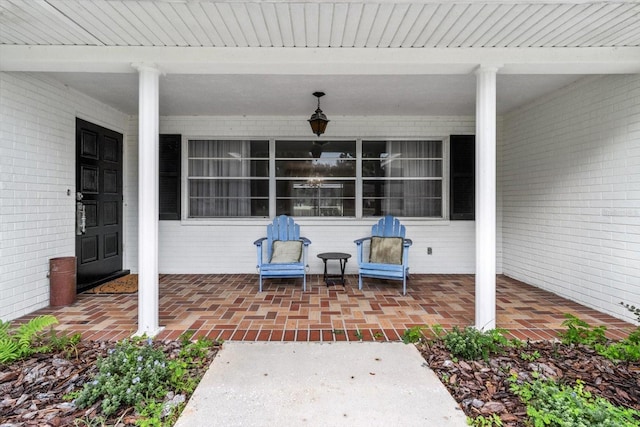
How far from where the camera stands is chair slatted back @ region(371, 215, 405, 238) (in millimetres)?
4656

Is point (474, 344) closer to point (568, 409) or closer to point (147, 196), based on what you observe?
point (568, 409)

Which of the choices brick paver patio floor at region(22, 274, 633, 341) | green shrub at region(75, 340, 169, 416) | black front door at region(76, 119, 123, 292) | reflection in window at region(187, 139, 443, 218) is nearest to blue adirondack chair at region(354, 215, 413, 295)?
brick paver patio floor at region(22, 274, 633, 341)

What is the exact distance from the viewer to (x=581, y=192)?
12.1 ft

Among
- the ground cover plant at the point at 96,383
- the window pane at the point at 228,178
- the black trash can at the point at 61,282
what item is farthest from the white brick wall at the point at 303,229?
the ground cover plant at the point at 96,383

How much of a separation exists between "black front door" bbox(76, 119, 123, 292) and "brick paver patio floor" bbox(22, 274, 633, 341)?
619 mm

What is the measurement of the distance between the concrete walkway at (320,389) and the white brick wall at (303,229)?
272 centimetres

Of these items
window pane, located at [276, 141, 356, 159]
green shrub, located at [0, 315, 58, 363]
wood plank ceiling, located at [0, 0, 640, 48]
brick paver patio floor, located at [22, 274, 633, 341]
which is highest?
wood plank ceiling, located at [0, 0, 640, 48]

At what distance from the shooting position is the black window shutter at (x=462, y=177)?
5109 mm

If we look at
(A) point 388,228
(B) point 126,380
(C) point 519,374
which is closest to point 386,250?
(A) point 388,228

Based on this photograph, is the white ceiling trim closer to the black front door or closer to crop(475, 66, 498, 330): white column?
crop(475, 66, 498, 330): white column

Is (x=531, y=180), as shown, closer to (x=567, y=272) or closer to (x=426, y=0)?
(x=567, y=272)

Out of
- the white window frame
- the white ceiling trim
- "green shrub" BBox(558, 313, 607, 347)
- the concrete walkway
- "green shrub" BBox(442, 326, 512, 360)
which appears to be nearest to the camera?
the concrete walkway

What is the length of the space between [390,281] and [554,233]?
6.91ft

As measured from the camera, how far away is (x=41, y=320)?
93.7 inches
